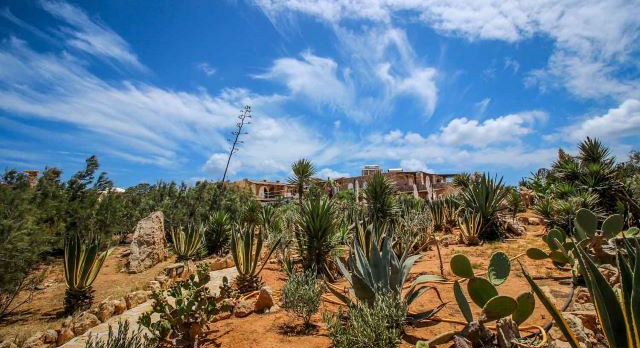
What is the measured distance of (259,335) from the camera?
362 centimetres

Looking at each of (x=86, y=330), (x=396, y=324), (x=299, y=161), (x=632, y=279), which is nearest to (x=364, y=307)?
(x=396, y=324)

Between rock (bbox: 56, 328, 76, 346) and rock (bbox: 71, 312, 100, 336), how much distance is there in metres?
0.09

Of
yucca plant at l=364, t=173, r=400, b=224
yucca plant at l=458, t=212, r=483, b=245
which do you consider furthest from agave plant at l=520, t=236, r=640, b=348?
yucca plant at l=364, t=173, r=400, b=224

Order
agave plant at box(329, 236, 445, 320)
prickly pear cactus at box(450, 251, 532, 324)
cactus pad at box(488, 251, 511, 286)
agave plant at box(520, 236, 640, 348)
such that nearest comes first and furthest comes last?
agave plant at box(520, 236, 640, 348) < prickly pear cactus at box(450, 251, 532, 324) < cactus pad at box(488, 251, 511, 286) < agave plant at box(329, 236, 445, 320)

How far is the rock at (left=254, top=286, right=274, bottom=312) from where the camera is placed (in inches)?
177

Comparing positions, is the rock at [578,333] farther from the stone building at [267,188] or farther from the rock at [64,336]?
the stone building at [267,188]

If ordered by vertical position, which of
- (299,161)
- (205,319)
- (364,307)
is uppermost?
(299,161)

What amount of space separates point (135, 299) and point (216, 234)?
7079 millimetres

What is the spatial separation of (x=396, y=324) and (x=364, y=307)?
1.50ft

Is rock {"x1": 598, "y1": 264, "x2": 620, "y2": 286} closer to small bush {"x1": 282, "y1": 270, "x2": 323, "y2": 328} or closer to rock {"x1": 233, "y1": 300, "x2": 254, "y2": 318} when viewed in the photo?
small bush {"x1": 282, "y1": 270, "x2": 323, "y2": 328}

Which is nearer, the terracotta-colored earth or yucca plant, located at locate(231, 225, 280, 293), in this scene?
the terracotta-colored earth

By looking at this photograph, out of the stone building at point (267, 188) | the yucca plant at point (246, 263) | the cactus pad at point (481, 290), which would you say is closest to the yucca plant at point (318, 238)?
the yucca plant at point (246, 263)

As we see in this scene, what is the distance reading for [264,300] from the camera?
454cm

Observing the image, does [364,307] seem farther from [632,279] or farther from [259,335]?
[632,279]
